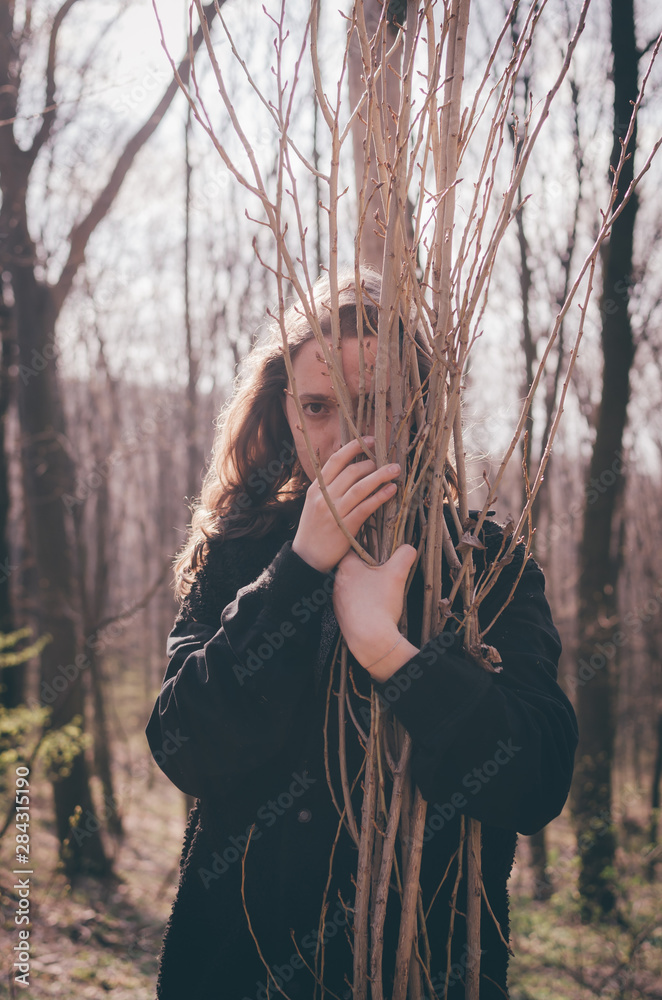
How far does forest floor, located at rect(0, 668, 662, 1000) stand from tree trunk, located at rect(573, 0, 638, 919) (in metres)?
0.26

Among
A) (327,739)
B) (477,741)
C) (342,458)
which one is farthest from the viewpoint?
(327,739)

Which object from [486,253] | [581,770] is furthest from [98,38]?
[581,770]

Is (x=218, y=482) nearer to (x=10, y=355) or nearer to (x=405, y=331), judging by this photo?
(x=405, y=331)

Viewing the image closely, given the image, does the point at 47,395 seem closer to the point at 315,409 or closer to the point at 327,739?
Result: the point at 315,409

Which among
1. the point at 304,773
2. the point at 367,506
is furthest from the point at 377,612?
the point at 304,773

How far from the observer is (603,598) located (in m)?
5.34

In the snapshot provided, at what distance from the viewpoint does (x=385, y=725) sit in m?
1.10

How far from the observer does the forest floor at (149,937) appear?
3.65 metres

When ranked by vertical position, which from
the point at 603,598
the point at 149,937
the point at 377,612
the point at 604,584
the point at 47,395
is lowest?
the point at 149,937

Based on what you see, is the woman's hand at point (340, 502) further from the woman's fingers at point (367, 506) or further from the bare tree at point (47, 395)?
the bare tree at point (47, 395)

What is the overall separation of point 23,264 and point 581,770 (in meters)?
5.85

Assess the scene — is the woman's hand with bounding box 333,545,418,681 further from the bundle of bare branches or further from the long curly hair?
the long curly hair

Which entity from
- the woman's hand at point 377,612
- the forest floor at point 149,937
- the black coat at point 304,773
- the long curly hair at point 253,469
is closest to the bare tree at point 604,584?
the forest floor at point 149,937

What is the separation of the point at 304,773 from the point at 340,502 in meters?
0.57
